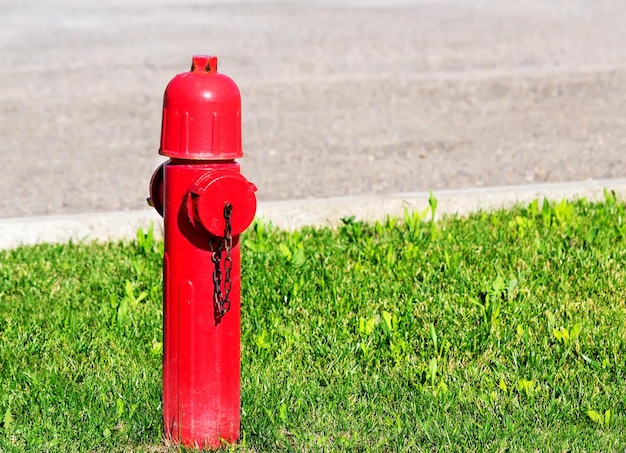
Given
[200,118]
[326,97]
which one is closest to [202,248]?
[200,118]

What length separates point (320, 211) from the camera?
17.1 feet

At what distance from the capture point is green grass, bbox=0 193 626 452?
3154mm

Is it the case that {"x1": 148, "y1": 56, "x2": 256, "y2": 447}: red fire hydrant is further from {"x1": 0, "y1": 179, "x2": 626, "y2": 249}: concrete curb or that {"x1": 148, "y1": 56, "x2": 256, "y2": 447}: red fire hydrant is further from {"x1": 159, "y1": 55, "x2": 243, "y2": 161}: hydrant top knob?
{"x1": 0, "y1": 179, "x2": 626, "y2": 249}: concrete curb

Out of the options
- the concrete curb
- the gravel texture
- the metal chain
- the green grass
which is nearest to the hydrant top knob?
the metal chain

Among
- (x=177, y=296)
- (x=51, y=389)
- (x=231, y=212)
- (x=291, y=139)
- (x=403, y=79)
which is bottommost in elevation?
(x=51, y=389)

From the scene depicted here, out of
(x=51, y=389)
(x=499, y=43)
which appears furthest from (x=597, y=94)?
(x=51, y=389)

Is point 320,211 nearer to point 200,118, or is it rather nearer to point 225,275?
point 225,275

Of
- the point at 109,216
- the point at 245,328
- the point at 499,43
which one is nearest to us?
the point at 245,328

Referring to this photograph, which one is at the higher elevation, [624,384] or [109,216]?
[109,216]

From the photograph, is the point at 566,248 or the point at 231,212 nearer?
the point at 231,212

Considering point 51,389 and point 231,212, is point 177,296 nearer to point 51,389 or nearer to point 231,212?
point 231,212

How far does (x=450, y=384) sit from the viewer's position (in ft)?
11.3

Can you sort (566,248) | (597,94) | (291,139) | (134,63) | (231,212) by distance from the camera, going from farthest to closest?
(134,63) → (597,94) → (291,139) → (566,248) → (231,212)

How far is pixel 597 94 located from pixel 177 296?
20.8 ft
